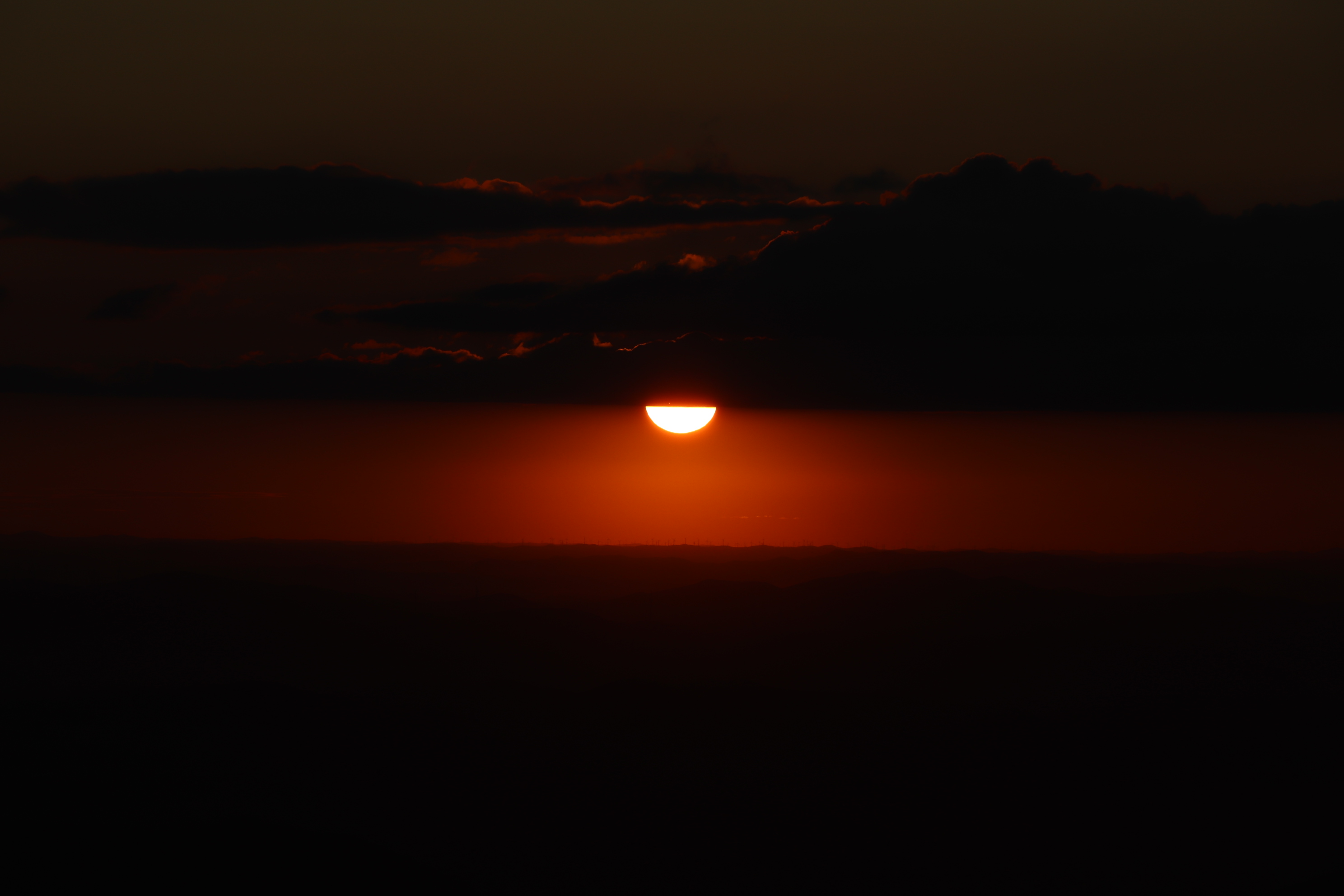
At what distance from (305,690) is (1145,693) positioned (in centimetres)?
16154

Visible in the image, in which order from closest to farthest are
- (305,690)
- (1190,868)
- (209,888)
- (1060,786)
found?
1. (209,888)
2. (1190,868)
3. (1060,786)
4. (305,690)

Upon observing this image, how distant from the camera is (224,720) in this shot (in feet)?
472

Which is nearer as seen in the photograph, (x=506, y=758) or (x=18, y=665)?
(x=506, y=758)

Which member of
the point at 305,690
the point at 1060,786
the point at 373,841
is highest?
A: the point at 305,690

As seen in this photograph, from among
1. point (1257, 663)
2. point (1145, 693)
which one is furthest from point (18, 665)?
point (1257, 663)

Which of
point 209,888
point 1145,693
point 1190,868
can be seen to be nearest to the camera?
point 209,888

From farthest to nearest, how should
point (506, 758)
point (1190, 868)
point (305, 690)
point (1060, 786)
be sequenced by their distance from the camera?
point (305, 690) → point (506, 758) → point (1060, 786) → point (1190, 868)

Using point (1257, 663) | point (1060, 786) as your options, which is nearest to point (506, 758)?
point (1060, 786)

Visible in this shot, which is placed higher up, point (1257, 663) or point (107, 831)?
point (1257, 663)

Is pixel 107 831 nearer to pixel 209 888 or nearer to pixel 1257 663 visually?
pixel 209 888

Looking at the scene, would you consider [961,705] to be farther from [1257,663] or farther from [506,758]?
[506,758]

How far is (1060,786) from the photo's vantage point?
126 meters

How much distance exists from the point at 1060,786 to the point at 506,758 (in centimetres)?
8355

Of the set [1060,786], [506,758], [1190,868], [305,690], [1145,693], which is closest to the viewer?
[1190,868]
